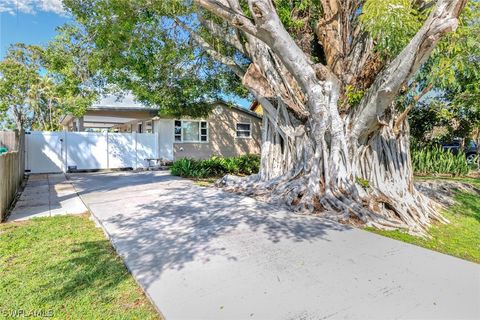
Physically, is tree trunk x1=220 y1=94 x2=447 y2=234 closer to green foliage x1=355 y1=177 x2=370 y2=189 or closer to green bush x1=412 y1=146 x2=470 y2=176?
green foliage x1=355 y1=177 x2=370 y2=189

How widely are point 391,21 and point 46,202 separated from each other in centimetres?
800

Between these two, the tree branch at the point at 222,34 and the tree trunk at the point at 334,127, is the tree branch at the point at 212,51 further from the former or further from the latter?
the tree trunk at the point at 334,127

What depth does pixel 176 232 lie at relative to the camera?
478 centimetres

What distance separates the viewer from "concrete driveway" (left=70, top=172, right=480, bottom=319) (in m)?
2.67

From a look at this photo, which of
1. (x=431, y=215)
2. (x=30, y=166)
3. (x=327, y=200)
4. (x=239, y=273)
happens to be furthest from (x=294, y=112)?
(x=30, y=166)

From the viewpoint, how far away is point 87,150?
48.5 ft

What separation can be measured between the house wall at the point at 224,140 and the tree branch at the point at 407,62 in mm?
12442

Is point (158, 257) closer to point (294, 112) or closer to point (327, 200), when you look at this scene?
point (327, 200)

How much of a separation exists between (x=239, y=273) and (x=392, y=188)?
4662 millimetres

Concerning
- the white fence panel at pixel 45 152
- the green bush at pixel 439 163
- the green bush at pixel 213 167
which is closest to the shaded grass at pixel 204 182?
the green bush at pixel 213 167

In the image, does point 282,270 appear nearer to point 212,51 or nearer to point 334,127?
point 334,127

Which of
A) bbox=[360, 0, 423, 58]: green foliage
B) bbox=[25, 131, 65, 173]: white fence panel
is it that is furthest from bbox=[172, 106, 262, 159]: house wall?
bbox=[360, 0, 423, 58]: green foliage

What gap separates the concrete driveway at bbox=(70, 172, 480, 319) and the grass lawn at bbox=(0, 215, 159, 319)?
0.18 meters

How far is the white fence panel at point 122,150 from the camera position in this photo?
1534 centimetres
